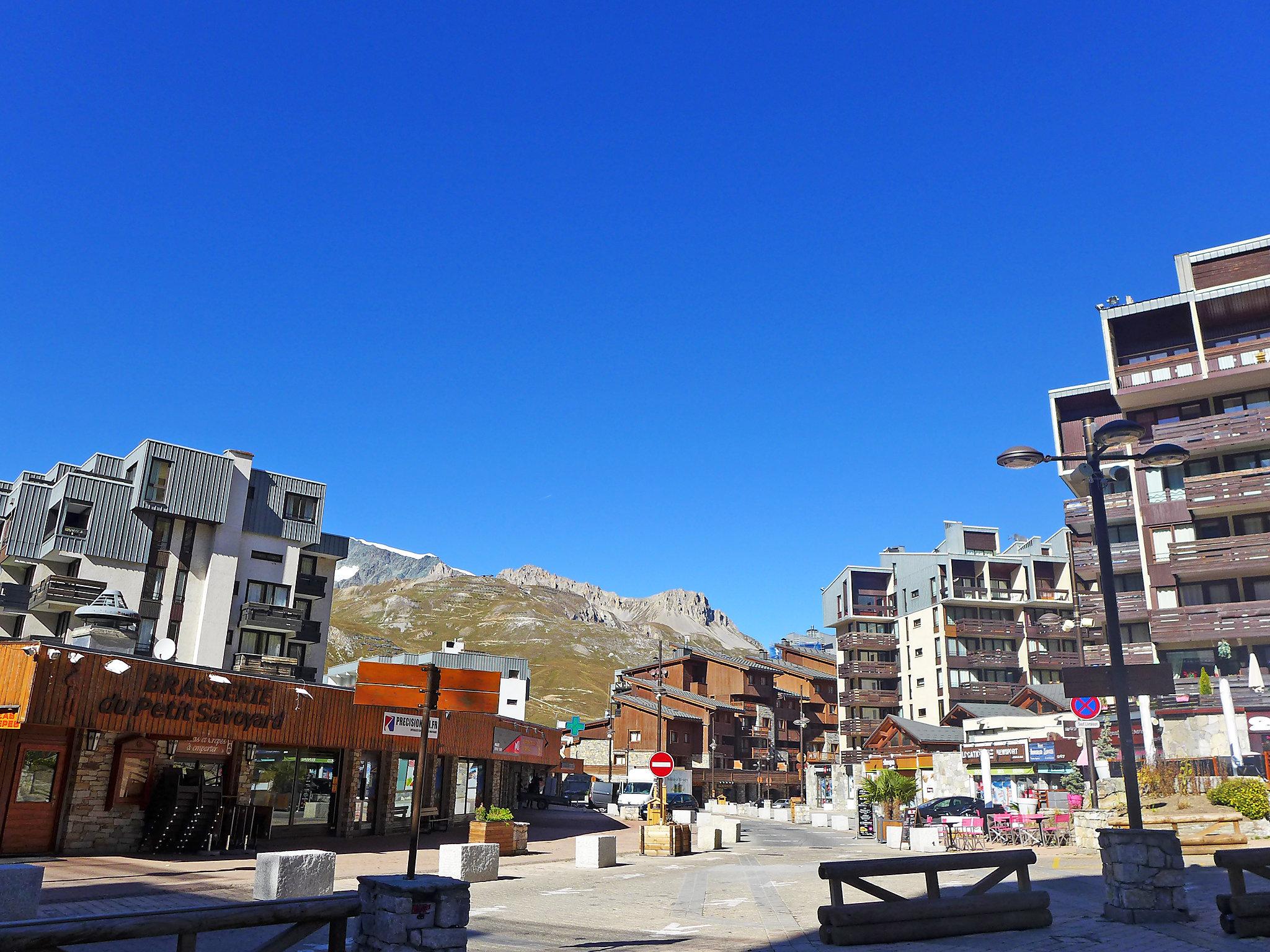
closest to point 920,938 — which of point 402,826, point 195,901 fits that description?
point 195,901

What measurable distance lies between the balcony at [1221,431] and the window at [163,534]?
55.0 metres

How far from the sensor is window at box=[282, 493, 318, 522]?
59.9 meters

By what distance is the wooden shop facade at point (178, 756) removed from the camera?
18.7 m

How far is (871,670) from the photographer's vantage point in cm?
8350

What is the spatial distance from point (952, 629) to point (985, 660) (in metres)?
3.80

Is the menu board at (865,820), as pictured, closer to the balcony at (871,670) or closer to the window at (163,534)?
the window at (163,534)

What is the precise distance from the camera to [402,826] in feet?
95.5

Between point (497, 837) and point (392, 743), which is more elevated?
point (392, 743)

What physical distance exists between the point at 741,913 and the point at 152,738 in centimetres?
1486

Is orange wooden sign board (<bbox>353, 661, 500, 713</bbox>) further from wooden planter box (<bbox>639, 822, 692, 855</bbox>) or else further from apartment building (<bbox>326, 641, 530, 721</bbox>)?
apartment building (<bbox>326, 641, 530, 721</bbox>)

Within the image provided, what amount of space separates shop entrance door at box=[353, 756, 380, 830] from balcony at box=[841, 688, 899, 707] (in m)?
62.0

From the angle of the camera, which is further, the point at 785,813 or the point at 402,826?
the point at 785,813

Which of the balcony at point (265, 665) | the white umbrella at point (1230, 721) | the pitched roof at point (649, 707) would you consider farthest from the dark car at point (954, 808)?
the pitched roof at point (649, 707)

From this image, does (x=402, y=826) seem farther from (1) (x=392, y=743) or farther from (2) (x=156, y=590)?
(2) (x=156, y=590)
